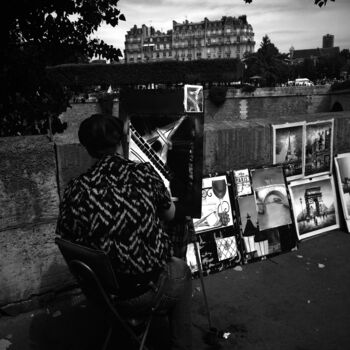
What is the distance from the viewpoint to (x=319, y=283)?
3197 millimetres

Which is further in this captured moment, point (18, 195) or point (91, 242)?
point (18, 195)

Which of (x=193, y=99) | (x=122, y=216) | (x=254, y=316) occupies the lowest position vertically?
(x=254, y=316)

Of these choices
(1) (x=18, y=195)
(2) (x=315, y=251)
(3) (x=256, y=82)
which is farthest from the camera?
(3) (x=256, y=82)

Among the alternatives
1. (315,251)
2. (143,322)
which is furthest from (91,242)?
(315,251)

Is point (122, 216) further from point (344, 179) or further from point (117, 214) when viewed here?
point (344, 179)

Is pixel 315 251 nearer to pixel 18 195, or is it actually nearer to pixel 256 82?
pixel 18 195

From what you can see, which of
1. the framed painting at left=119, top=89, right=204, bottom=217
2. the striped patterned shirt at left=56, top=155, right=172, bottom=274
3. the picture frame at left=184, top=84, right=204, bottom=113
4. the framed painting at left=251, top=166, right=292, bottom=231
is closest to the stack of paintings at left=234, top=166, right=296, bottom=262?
the framed painting at left=251, top=166, right=292, bottom=231

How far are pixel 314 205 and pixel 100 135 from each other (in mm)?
3125

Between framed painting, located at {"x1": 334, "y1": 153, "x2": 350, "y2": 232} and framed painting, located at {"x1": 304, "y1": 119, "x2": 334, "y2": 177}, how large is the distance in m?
0.13

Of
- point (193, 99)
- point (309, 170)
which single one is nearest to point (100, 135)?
point (193, 99)

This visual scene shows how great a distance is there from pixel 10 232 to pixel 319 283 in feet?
8.58

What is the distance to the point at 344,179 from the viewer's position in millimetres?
4363

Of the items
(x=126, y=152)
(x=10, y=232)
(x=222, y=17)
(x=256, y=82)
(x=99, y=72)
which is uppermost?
(x=222, y=17)

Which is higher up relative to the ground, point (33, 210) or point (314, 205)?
point (33, 210)
